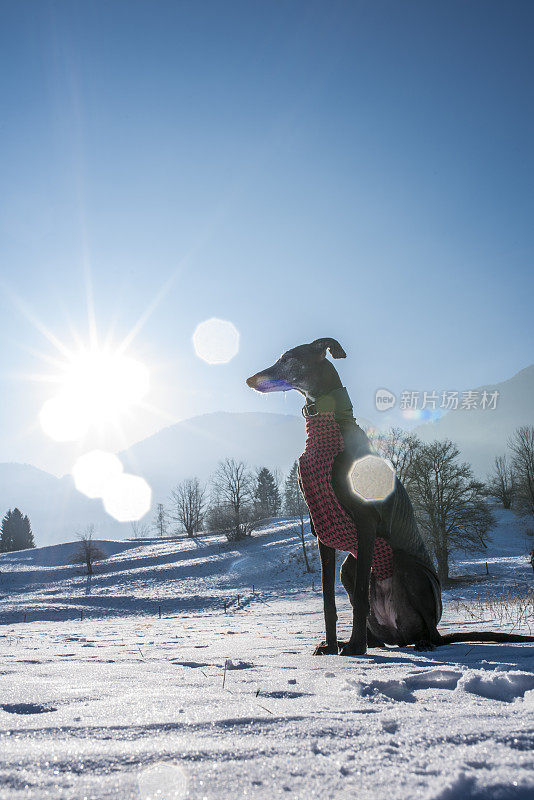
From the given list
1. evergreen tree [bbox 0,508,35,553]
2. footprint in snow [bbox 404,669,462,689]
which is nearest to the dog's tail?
footprint in snow [bbox 404,669,462,689]

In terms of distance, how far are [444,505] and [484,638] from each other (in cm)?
2616

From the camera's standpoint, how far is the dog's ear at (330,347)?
3703mm

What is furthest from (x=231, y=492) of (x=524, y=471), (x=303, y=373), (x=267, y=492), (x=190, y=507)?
(x=303, y=373)

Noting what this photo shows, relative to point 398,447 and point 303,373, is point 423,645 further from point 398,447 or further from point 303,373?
point 398,447

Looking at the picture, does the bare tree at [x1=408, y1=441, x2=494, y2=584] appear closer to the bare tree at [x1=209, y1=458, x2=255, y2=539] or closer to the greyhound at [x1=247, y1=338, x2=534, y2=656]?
the greyhound at [x1=247, y1=338, x2=534, y2=656]

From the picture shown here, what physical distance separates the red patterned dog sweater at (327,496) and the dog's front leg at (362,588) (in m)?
0.13

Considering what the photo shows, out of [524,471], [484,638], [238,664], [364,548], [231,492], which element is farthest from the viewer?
[231,492]

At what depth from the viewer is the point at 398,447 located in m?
32.3

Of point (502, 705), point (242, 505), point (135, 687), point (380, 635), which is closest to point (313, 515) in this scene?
point (380, 635)

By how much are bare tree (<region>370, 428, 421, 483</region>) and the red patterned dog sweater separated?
27132 mm

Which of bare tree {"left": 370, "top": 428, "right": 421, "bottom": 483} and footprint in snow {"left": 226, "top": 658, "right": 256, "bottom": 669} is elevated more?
bare tree {"left": 370, "top": 428, "right": 421, "bottom": 483}

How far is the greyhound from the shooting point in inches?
114

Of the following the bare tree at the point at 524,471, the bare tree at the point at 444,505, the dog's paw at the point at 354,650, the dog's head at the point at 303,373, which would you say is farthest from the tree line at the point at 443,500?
the dog's paw at the point at 354,650

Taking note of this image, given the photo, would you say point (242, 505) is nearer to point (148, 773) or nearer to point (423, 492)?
point (423, 492)
